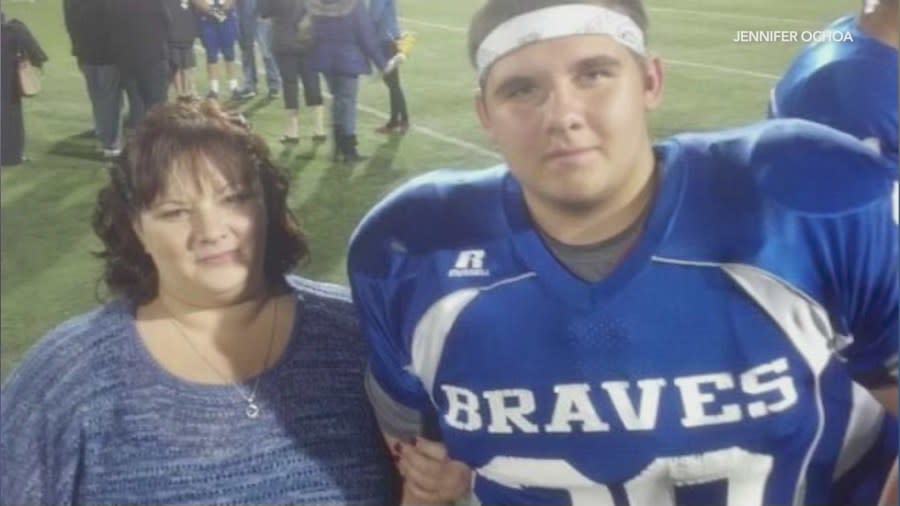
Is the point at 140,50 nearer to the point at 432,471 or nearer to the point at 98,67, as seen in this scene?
A: the point at 98,67

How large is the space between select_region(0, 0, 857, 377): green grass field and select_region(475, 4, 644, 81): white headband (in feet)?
0.15

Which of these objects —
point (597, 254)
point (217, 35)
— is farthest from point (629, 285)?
point (217, 35)

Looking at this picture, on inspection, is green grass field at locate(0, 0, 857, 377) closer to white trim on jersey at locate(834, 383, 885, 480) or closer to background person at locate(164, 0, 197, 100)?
background person at locate(164, 0, 197, 100)

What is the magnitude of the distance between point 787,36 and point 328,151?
46 cm

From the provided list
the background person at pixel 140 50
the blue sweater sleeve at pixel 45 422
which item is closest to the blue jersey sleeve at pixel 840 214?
the background person at pixel 140 50

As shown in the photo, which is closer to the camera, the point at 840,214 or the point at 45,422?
the point at 840,214

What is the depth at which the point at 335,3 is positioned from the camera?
3.78 ft

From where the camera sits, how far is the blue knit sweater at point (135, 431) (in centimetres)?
116

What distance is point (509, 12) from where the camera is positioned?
42.8 inches

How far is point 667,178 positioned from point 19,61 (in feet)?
2.05

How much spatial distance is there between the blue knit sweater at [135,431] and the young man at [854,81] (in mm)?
556

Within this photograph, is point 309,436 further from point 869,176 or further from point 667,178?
point 869,176

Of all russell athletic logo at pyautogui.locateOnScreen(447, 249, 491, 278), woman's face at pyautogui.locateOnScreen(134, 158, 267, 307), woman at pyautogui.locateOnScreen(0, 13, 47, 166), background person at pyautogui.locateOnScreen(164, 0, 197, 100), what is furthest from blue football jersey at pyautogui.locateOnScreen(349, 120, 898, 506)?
woman at pyautogui.locateOnScreen(0, 13, 47, 166)

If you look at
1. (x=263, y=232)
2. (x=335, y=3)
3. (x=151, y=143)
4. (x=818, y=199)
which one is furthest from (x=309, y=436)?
(x=818, y=199)
